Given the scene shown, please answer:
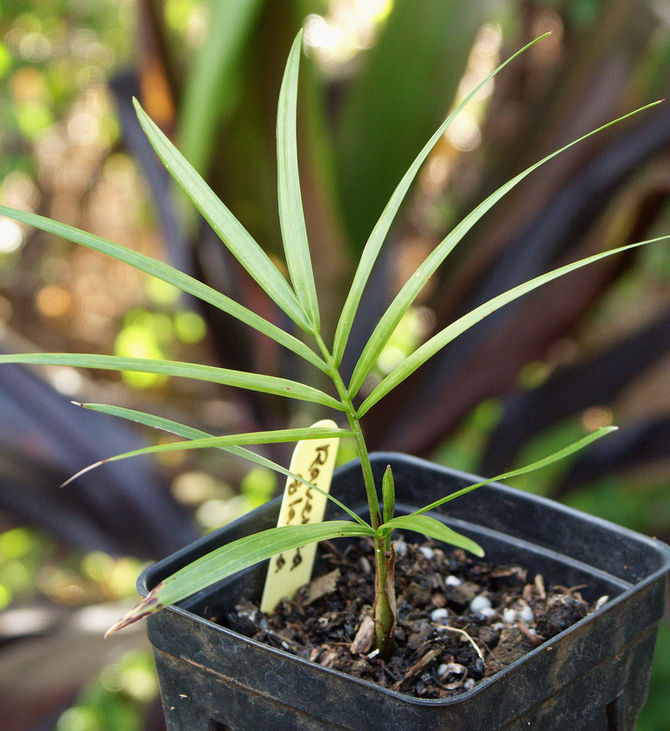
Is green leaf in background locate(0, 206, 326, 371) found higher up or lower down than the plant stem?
higher up

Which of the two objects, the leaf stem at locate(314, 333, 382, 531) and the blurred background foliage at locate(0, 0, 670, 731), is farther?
the blurred background foliage at locate(0, 0, 670, 731)

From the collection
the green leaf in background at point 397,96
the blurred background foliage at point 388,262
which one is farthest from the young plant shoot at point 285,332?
the green leaf in background at point 397,96

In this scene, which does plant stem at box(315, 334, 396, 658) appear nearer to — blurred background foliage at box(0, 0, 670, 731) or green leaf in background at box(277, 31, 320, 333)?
green leaf in background at box(277, 31, 320, 333)

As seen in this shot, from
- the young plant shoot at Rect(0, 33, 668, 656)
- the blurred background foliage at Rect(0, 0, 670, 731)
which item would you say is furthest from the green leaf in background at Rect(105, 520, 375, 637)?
the blurred background foliage at Rect(0, 0, 670, 731)

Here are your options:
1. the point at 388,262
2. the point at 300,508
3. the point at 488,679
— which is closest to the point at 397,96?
the point at 388,262

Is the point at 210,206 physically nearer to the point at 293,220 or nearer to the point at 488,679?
the point at 293,220

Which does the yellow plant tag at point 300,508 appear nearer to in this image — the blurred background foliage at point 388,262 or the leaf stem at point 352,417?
the leaf stem at point 352,417

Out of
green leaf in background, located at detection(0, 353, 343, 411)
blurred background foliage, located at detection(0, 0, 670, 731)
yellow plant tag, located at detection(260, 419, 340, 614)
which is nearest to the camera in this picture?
green leaf in background, located at detection(0, 353, 343, 411)

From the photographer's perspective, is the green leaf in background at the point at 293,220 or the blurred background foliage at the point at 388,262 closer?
the green leaf in background at the point at 293,220
